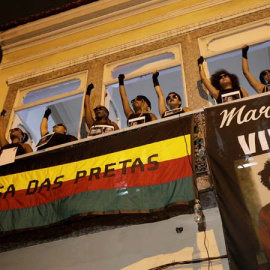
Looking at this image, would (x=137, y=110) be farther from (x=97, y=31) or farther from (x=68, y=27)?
(x=68, y=27)

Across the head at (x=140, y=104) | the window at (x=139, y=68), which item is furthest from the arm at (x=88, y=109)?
the head at (x=140, y=104)

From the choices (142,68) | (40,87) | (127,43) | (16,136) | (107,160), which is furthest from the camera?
(40,87)

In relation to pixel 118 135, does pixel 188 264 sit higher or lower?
lower

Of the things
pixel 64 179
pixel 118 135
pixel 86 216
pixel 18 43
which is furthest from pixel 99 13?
pixel 86 216

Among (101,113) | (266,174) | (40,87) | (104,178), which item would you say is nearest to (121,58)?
(40,87)

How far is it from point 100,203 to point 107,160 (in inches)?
27.9

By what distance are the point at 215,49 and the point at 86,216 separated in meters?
4.67

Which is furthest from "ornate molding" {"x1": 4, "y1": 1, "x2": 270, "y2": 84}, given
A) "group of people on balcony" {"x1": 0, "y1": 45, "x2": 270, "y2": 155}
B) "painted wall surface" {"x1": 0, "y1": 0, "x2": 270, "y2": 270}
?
"group of people on balcony" {"x1": 0, "y1": 45, "x2": 270, "y2": 155}

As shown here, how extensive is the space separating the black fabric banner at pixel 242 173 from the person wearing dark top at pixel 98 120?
1.86 meters

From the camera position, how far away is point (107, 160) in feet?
16.9

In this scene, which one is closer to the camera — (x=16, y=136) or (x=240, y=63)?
(x=16, y=136)

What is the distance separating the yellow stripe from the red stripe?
0.11m

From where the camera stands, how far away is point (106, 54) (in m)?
8.51

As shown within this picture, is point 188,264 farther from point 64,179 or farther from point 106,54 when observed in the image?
point 106,54
